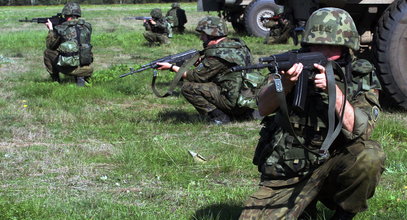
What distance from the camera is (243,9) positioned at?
67.4 ft

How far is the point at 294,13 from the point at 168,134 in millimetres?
4720

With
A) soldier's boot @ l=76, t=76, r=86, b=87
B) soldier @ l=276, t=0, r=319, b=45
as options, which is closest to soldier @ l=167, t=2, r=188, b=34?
soldier @ l=276, t=0, r=319, b=45

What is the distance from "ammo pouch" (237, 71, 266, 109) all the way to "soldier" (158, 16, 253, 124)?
5 cm

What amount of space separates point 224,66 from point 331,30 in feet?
13.1

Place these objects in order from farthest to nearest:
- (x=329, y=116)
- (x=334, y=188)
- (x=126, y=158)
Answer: (x=126, y=158), (x=334, y=188), (x=329, y=116)

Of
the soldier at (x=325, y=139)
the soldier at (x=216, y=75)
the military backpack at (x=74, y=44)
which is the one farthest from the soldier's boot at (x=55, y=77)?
the soldier at (x=325, y=139)

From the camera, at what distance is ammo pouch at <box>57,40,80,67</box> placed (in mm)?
10641

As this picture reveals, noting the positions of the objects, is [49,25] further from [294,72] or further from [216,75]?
[294,72]

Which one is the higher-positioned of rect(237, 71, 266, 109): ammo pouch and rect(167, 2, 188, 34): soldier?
rect(237, 71, 266, 109): ammo pouch

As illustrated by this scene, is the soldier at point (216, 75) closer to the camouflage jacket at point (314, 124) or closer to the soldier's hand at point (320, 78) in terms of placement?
the camouflage jacket at point (314, 124)

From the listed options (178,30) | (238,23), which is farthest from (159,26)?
(178,30)

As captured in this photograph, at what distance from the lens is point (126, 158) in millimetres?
5965

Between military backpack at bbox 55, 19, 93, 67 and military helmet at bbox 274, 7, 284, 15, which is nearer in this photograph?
military backpack at bbox 55, 19, 93, 67

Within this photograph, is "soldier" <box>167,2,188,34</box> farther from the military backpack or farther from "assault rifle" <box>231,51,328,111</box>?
"assault rifle" <box>231,51,328,111</box>
